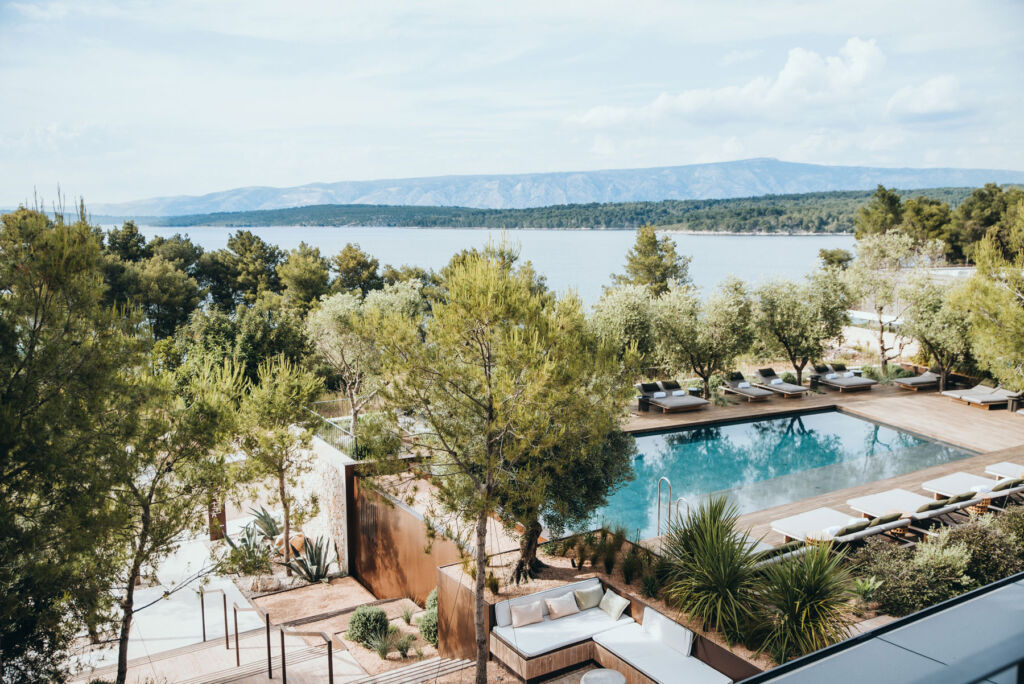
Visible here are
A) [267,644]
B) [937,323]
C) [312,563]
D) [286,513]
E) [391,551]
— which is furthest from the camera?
[937,323]

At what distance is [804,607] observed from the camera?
6148 mm

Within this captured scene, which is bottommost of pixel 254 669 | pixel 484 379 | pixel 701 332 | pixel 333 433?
pixel 254 669

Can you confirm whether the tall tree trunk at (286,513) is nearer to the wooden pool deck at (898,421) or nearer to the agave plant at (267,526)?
the agave plant at (267,526)

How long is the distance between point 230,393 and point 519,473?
5535mm

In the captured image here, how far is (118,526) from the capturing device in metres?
6.37

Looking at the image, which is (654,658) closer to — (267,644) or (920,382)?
(267,644)

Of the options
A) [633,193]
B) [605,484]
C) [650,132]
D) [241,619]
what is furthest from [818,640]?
[633,193]

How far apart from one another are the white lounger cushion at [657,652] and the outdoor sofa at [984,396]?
612 inches

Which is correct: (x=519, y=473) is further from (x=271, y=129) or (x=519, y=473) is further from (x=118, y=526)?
(x=271, y=129)

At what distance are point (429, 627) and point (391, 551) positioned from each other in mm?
2440

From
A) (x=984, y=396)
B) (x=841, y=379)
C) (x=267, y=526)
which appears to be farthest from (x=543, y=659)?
(x=984, y=396)

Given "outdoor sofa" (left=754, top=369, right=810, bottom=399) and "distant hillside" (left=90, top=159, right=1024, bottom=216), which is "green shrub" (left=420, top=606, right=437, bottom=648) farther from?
"distant hillside" (left=90, top=159, right=1024, bottom=216)

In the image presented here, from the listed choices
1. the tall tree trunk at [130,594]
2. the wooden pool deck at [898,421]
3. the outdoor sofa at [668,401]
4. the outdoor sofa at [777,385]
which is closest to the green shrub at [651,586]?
the wooden pool deck at [898,421]

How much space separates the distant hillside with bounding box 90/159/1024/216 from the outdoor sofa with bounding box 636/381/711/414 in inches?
3433
